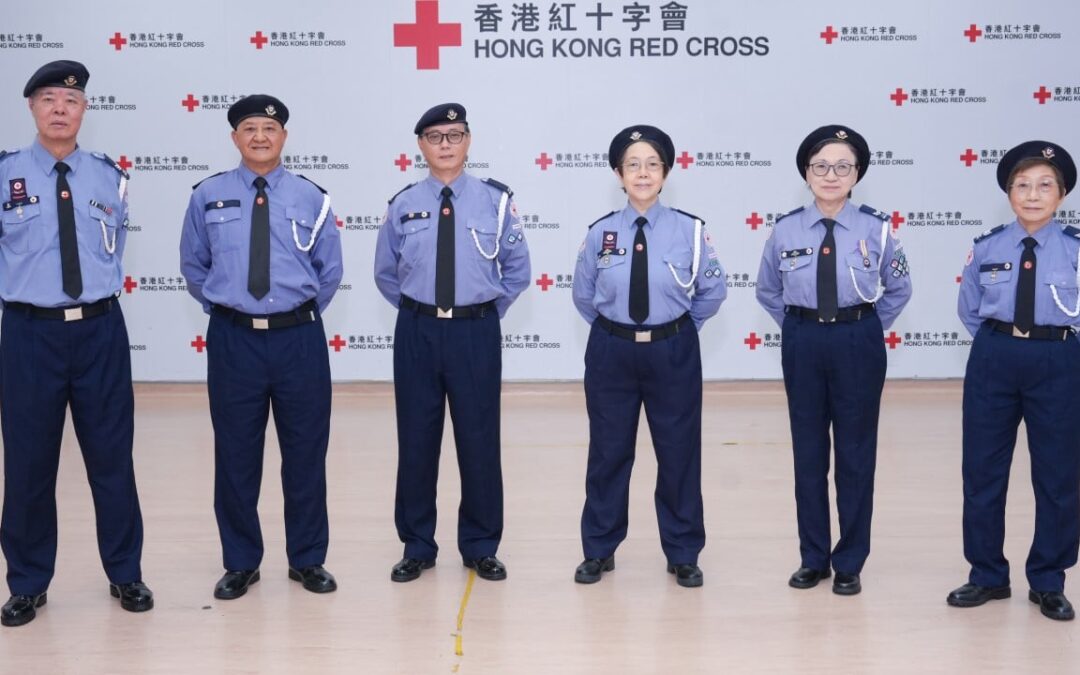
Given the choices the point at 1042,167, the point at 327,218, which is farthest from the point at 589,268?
the point at 1042,167

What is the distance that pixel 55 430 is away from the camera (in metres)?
4.07

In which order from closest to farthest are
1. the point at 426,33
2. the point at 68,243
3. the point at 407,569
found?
the point at 68,243
the point at 407,569
the point at 426,33

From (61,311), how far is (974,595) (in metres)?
3.17

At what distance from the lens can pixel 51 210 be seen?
Result: 398 centimetres

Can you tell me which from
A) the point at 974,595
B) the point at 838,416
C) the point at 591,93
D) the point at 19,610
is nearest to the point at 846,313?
the point at 838,416

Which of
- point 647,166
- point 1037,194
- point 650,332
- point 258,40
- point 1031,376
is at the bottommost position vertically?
point 1031,376

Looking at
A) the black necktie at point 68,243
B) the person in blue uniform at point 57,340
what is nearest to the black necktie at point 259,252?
the person in blue uniform at point 57,340

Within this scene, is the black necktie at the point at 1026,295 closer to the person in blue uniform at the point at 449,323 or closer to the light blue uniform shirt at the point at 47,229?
the person in blue uniform at the point at 449,323

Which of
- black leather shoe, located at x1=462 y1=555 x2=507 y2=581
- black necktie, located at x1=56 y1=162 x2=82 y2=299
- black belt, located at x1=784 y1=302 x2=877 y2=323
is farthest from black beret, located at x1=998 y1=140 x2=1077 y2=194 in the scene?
black necktie, located at x1=56 y1=162 x2=82 y2=299

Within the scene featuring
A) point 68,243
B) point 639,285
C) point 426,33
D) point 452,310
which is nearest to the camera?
point 68,243

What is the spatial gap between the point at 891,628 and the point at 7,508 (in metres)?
2.95

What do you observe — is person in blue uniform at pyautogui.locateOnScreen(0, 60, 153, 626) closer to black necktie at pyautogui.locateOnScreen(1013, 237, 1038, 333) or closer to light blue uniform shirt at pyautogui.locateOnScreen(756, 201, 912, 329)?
light blue uniform shirt at pyautogui.locateOnScreen(756, 201, 912, 329)

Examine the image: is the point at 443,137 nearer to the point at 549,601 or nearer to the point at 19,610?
the point at 549,601

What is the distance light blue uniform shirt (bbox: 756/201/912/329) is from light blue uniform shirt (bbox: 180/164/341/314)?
1.60 metres
